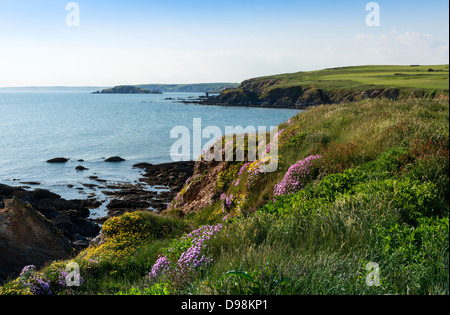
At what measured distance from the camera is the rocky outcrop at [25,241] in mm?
14367

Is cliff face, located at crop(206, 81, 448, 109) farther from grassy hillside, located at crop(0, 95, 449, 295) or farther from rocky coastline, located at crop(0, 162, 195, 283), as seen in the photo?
grassy hillside, located at crop(0, 95, 449, 295)

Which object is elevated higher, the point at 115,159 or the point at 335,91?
the point at 335,91

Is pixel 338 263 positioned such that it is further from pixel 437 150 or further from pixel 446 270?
pixel 437 150

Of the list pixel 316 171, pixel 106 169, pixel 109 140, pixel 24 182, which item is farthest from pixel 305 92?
pixel 316 171

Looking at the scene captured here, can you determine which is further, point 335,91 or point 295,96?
point 295,96

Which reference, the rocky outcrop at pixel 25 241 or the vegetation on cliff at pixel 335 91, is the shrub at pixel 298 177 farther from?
the vegetation on cliff at pixel 335 91

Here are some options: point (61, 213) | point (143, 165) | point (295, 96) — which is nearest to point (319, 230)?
point (61, 213)

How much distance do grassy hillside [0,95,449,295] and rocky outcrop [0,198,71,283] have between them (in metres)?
4.47

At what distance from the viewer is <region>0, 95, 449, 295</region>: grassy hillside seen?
13.0 ft

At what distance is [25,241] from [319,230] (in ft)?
49.9

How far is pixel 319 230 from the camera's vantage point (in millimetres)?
5703

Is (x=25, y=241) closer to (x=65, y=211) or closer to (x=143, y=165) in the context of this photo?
(x=65, y=211)

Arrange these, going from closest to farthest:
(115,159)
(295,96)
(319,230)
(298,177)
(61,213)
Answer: (319,230) → (298,177) → (61,213) → (115,159) → (295,96)
